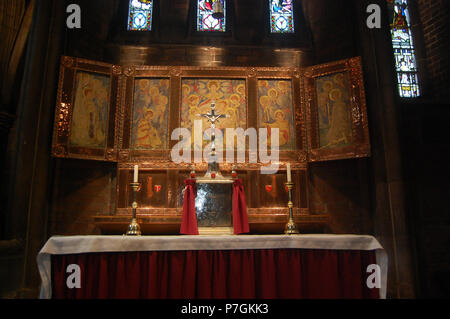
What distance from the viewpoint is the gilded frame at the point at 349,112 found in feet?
17.1

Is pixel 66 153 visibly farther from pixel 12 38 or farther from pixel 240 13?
pixel 240 13

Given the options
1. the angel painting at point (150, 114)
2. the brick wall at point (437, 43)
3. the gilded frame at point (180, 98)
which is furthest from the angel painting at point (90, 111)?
the brick wall at point (437, 43)

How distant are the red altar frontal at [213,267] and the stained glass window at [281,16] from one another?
4825 mm

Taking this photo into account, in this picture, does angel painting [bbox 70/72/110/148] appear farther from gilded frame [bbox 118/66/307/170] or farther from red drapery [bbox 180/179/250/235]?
red drapery [bbox 180/179/250/235]

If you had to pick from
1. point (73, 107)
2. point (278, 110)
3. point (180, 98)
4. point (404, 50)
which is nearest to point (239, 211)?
point (278, 110)

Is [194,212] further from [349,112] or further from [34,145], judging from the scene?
[349,112]

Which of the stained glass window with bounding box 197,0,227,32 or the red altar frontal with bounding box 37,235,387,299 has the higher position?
the stained glass window with bounding box 197,0,227,32

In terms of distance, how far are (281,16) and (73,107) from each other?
175 inches

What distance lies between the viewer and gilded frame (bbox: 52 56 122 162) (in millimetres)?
5152

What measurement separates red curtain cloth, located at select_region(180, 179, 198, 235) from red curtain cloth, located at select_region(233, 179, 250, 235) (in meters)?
0.51

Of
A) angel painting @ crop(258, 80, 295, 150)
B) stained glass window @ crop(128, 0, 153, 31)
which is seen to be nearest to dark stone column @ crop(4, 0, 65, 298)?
stained glass window @ crop(128, 0, 153, 31)

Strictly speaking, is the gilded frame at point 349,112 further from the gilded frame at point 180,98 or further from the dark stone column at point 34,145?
the dark stone column at point 34,145

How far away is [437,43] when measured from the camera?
20.9ft
